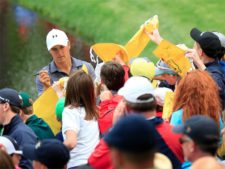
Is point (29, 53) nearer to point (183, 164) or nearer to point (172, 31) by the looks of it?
point (172, 31)

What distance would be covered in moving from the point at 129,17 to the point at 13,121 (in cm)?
1503

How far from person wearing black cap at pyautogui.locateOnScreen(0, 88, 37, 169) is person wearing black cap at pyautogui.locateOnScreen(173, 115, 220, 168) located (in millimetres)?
1973

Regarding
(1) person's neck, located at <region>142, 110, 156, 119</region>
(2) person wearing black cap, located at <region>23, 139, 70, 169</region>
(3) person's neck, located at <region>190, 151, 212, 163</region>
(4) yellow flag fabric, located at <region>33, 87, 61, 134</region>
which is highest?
(1) person's neck, located at <region>142, 110, 156, 119</region>

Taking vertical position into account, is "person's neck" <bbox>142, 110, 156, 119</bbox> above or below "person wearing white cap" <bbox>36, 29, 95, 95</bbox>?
above

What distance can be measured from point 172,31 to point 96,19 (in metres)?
3.53

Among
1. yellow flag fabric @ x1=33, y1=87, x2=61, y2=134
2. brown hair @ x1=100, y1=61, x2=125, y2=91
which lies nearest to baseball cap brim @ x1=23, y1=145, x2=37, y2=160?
brown hair @ x1=100, y1=61, x2=125, y2=91

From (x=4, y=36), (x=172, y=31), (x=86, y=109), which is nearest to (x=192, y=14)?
(x=172, y=31)

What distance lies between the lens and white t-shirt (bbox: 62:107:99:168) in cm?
716

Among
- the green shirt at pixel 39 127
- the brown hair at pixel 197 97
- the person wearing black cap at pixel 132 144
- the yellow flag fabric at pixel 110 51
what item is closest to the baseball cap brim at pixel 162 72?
the yellow flag fabric at pixel 110 51

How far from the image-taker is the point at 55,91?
8.50 metres

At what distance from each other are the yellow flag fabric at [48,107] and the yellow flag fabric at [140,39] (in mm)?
1279

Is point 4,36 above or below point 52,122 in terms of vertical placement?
below

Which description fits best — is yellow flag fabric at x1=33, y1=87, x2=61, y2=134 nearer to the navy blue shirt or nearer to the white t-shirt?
the navy blue shirt

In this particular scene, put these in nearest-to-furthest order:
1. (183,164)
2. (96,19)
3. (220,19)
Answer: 1. (183,164)
2. (220,19)
3. (96,19)
